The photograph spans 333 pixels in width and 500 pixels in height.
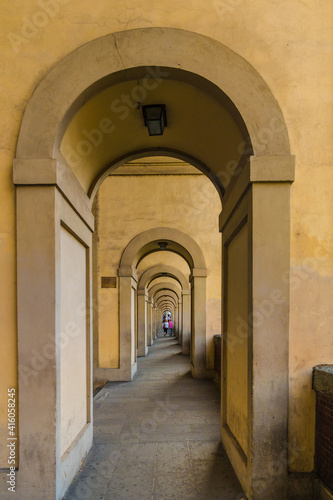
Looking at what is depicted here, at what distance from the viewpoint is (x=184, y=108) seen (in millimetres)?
3998

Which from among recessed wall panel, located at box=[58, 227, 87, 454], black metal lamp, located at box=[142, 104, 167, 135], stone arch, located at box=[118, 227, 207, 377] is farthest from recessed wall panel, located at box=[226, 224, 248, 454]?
stone arch, located at box=[118, 227, 207, 377]

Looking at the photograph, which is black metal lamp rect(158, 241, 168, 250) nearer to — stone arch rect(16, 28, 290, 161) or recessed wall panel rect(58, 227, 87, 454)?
recessed wall panel rect(58, 227, 87, 454)

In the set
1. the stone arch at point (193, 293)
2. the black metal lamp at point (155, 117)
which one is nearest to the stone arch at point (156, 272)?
the stone arch at point (193, 293)

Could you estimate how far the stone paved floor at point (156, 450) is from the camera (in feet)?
11.3

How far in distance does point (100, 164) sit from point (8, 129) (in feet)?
5.58

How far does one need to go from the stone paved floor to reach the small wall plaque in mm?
2680

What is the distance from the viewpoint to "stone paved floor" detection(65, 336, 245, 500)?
3439 millimetres

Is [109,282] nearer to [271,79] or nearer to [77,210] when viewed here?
[77,210]

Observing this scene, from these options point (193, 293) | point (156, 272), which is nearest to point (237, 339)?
point (193, 293)

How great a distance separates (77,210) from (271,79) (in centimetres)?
236

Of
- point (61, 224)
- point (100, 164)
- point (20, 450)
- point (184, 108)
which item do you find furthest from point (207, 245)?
point (20, 450)

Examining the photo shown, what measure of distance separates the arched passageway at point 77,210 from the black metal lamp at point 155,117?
13 centimetres

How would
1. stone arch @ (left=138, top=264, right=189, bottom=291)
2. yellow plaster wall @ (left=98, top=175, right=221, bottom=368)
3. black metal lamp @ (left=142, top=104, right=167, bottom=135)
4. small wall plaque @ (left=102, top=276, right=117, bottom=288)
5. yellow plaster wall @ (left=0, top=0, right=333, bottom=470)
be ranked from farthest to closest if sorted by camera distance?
stone arch @ (left=138, top=264, right=189, bottom=291), yellow plaster wall @ (left=98, top=175, right=221, bottom=368), small wall plaque @ (left=102, top=276, right=117, bottom=288), black metal lamp @ (left=142, top=104, right=167, bottom=135), yellow plaster wall @ (left=0, top=0, right=333, bottom=470)

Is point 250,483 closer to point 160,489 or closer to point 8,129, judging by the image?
point 160,489
